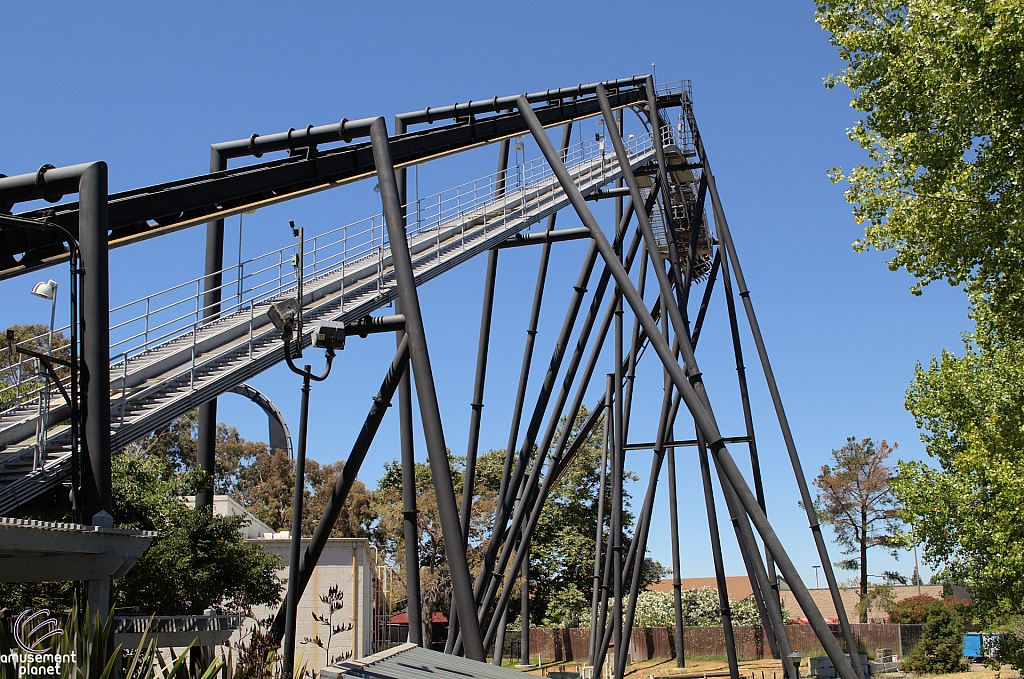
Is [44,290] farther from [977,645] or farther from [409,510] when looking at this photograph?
[977,645]

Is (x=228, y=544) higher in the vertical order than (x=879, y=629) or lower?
higher

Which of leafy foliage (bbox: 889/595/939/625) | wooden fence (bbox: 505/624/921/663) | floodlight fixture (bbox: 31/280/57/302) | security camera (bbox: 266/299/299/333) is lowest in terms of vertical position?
wooden fence (bbox: 505/624/921/663)

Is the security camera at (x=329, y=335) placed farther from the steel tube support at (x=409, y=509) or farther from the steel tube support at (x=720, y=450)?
the steel tube support at (x=720, y=450)

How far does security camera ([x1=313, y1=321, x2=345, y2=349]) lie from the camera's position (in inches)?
367

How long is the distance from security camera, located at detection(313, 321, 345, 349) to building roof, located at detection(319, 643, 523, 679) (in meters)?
3.25

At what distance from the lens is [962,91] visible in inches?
448

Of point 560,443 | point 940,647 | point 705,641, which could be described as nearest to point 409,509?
point 560,443

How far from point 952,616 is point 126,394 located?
2728 centimetres

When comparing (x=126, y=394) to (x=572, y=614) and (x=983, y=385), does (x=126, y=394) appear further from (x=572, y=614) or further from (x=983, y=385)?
(x=572, y=614)

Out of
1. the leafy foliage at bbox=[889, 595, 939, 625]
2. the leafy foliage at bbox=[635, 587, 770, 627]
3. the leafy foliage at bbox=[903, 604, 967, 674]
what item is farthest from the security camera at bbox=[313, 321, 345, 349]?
the leafy foliage at bbox=[889, 595, 939, 625]

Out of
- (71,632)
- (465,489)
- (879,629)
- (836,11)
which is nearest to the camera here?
(71,632)

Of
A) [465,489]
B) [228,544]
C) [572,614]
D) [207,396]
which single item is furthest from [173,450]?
[207,396]

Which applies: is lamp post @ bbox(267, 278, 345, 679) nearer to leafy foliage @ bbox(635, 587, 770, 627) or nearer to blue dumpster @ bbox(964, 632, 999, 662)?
blue dumpster @ bbox(964, 632, 999, 662)

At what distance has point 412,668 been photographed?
6242mm
